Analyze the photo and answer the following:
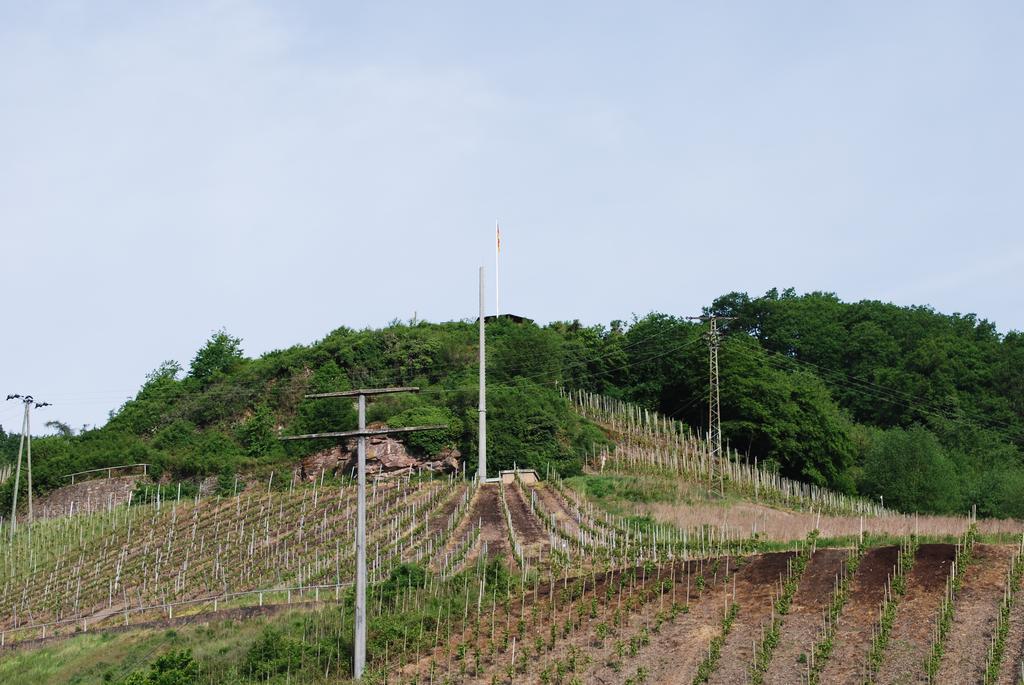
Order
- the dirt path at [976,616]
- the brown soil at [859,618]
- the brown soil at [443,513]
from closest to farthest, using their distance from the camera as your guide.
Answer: the dirt path at [976,616] < the brown soil at [859,618] < the brown soil at [443,513]

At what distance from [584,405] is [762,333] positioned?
34040 millimetres

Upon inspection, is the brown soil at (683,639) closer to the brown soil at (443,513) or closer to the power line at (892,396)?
the brown soil at (443,513)

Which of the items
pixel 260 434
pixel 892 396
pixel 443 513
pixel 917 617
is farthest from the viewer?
pixel 892 396

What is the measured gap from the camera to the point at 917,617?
1101 inches

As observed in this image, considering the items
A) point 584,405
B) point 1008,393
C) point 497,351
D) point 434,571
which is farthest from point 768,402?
point 434,571

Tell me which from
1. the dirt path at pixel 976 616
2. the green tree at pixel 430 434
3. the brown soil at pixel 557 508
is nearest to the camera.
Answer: the dirt path at pixel 976 616

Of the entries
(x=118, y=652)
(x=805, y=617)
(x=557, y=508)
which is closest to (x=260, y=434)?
(x=557, y=508)

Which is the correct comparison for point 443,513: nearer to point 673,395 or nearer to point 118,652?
point 118,652

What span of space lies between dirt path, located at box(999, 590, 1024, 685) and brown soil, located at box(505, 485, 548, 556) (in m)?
15.6

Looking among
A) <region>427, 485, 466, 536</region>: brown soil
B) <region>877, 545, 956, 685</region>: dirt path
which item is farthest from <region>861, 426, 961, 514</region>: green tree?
<region>877, 545, 956, 685</region>: dirt path

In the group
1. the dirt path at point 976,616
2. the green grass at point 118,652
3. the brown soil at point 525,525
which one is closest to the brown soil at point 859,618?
the dirt path at point 976,616

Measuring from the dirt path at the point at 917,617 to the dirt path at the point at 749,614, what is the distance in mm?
2966

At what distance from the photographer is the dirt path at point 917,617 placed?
25.6 m

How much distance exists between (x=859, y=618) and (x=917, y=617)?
49.8 inches
